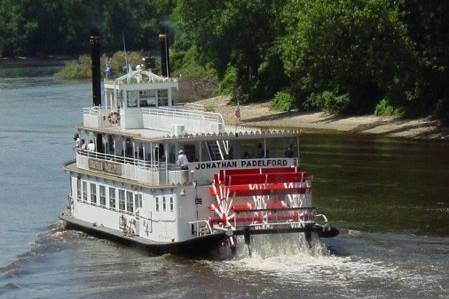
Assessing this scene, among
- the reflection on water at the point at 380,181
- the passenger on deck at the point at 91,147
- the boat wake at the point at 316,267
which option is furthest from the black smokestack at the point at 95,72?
the boat wake at the point at 316,267

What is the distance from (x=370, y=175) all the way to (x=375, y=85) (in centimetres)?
2689

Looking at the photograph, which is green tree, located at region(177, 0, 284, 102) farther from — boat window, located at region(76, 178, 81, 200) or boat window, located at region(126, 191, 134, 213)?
boat window, located at region(126, 191, 134, 213)

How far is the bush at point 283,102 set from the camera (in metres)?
91.8

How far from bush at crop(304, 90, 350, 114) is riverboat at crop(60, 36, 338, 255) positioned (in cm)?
3717

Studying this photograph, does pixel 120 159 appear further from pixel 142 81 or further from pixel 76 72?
pixel 76 72

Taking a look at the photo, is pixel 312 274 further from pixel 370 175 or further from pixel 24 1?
pixel 24 1

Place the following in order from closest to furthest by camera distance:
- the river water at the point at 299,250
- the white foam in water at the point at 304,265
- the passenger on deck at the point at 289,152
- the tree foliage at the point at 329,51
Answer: the river water at the point at 299,250, the white foam in water at the point at 304,265, the passenger on deck at the point at 289,152, the tree foliage at the point at 329,51

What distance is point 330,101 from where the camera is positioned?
8750 centimetres

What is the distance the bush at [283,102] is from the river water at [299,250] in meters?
21.1

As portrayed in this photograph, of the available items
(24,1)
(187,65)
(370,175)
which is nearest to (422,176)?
(370,175)

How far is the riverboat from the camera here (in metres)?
42.2

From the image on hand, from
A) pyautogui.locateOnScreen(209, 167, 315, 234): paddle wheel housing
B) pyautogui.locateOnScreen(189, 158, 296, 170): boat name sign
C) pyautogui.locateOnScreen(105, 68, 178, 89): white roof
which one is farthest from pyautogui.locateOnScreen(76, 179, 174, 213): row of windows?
pyautogui.locateOnScreen(105, 68, 178, 89): white roof

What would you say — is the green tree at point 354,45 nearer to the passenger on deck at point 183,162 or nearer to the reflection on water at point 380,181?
the reflection on water at point 380,181

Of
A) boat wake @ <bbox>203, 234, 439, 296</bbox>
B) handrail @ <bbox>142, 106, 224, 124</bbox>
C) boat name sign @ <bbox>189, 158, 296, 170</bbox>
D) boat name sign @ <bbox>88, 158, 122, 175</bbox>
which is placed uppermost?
handrail @ <bbox>142, 106, 224, 124</bbox>
